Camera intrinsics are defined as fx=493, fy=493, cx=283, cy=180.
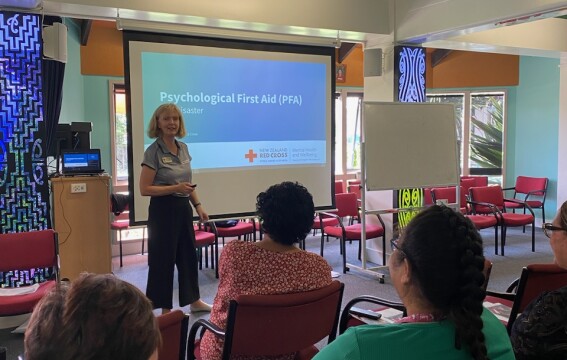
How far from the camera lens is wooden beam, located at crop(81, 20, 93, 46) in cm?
603

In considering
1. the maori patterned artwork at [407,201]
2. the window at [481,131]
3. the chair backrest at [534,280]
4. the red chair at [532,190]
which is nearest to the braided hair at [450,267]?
the chair backrest at [534,280]

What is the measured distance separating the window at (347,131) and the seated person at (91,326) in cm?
753

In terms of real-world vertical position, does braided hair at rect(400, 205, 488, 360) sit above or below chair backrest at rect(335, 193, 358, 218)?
above

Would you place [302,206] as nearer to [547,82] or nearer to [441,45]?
[441,45]

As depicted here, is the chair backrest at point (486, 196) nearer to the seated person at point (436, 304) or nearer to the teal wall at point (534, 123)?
the teal wall at point (534, 123)

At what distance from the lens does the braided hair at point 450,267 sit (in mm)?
1068

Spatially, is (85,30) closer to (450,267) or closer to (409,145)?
(409,145)

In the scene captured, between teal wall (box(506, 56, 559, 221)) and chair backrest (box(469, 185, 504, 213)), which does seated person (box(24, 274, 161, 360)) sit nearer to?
chair backrest (box(469, 185, 504, 213))

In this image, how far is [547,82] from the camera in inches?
301

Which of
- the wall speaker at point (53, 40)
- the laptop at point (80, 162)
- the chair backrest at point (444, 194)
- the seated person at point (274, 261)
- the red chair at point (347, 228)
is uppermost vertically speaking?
the wall speaker at point (53, 40)

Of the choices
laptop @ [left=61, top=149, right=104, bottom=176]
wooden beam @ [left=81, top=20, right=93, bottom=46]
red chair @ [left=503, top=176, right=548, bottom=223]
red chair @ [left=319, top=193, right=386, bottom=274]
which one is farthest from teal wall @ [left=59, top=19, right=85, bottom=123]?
red chair @ [left=503, top=176, right=548, bottom=223]

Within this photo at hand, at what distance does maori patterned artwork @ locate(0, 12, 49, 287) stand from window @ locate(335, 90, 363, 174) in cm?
517

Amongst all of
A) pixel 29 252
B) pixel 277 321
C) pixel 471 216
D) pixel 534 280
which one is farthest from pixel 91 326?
pixel 471 216

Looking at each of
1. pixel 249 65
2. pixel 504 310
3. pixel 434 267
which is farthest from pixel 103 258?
pixel 434 267
